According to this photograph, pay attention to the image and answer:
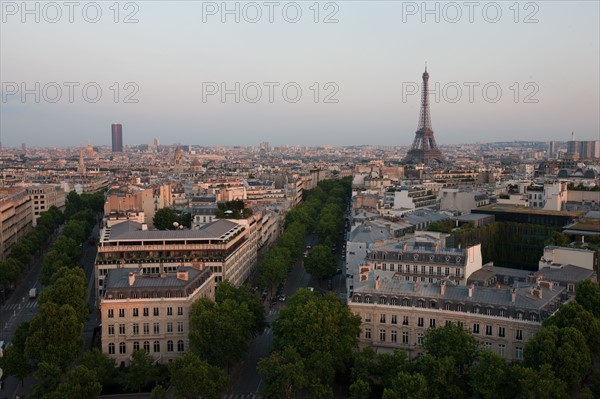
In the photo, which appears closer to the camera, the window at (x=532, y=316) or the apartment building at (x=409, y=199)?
the window at (x=532, y=316)

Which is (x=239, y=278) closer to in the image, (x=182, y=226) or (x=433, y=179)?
(x=182, y=226)

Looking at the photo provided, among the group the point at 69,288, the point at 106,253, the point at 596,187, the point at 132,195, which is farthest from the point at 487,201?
the point at 69,288

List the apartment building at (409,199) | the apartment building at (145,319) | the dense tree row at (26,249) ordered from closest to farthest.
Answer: the apartment building at (145,319)
the dense tree row at (26,249)
the apartment building at (409,199)

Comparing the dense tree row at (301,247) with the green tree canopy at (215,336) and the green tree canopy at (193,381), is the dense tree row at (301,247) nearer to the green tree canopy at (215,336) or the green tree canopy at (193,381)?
the green tree canopy at (215,336)

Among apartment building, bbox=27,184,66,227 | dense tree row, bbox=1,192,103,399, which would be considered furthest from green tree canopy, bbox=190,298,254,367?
apartment building, bbox=27,184,66,227

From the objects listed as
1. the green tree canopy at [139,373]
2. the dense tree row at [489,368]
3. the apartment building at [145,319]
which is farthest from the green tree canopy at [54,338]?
the dense tree row at [489,368]

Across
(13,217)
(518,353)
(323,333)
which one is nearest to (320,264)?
(323,333)

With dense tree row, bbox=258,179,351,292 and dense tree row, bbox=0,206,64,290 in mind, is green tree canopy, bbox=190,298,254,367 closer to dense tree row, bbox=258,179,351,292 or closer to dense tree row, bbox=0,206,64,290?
dense tree row, bbox=258,179,351,292
